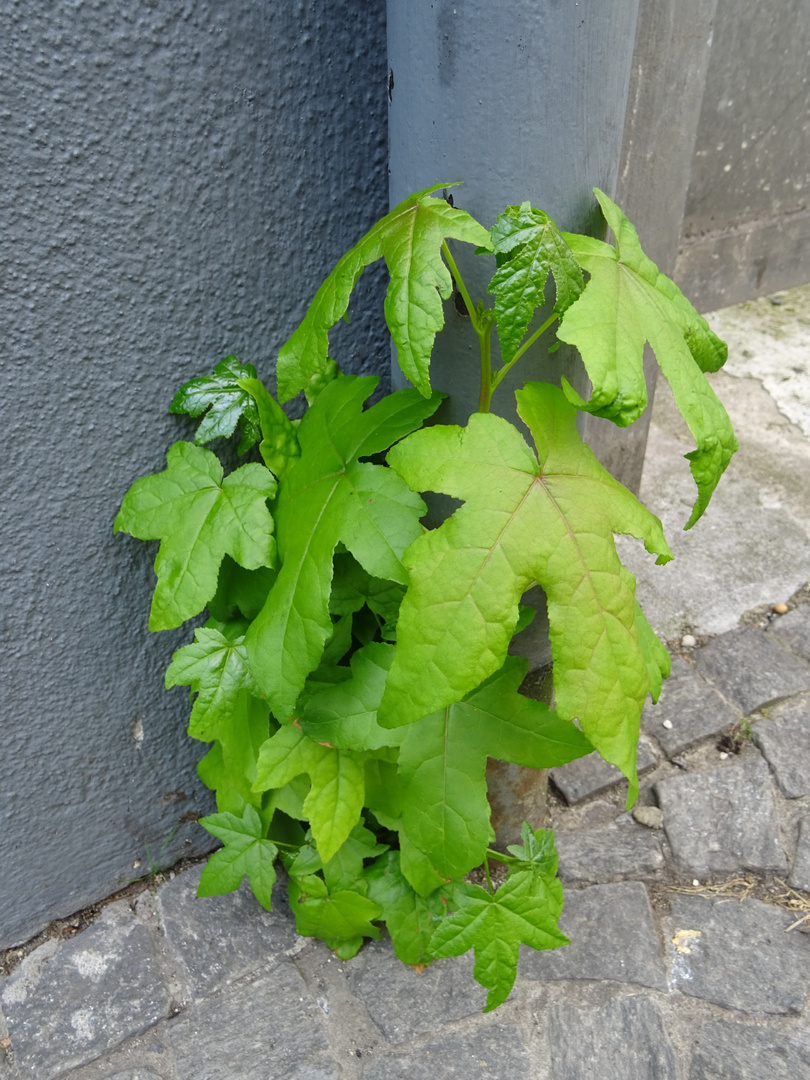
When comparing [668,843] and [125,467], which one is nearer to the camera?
[125,467]

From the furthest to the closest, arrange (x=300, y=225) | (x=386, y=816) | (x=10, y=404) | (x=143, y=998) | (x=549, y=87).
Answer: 1. (x=143, y=998)
2. (x=386, y=816)
3. (x=300, y=225)
4. (x=10, y=404)
5. (x=549, y=87)

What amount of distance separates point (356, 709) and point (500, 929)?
18.7 inches

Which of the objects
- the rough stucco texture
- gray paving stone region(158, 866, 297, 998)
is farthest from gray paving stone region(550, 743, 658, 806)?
the rough stucco texture

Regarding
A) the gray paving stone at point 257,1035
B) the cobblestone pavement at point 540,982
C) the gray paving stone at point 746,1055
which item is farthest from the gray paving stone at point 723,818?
the gray paving stone at point 257,1035

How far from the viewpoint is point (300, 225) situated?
1535 millimetres

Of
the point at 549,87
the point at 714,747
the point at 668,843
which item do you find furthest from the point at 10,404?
the point at 714,747

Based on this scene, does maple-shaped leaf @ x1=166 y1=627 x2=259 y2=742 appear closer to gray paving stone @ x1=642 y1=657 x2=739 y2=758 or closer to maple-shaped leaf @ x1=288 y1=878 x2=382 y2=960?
maple-shaped leaf @ x1=288 y1=878 x2=382 y2=960

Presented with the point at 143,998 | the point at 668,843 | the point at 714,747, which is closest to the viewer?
the point at 143,998

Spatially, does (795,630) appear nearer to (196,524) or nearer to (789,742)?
(789,742)

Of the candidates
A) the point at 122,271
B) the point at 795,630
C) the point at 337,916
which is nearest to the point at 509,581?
the point at 122,271

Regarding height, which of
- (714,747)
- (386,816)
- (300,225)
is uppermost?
(300,225)

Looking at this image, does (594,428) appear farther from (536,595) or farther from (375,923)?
(375,923)

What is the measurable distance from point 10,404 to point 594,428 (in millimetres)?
1847

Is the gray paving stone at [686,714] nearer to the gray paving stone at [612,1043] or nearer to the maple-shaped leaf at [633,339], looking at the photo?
the gray paving stone at [612,1043]
